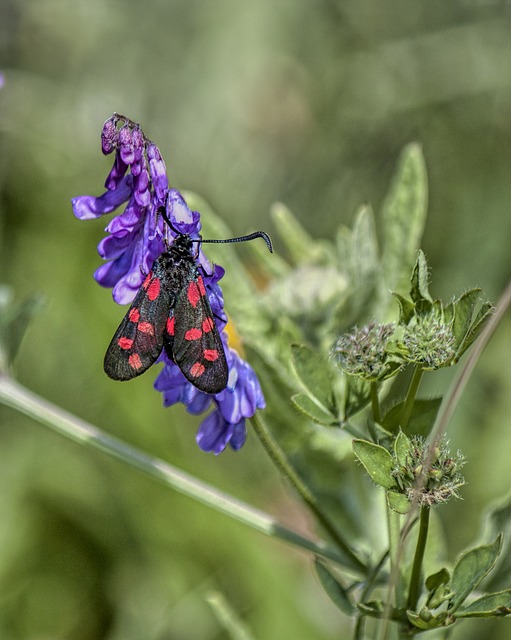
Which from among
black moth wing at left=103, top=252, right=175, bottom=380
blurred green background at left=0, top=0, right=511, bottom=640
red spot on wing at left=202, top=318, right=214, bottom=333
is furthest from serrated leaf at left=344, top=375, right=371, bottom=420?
blurred green background at left=0, top=0, right=511, bottom=640

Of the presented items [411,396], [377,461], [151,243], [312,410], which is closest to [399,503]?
[377,461]

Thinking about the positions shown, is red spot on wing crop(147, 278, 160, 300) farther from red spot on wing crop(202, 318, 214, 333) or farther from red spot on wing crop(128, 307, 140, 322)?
red spot on wing crop(202, 318, 214, 333)

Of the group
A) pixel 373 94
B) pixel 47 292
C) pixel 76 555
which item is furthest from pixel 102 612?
pixel 373 94

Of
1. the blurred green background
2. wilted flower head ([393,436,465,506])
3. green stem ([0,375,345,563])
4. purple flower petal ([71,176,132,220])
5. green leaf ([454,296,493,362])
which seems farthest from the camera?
the blurred green background

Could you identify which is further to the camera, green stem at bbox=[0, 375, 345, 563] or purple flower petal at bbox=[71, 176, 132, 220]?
green stem at bbox=[0, 375, 345, 563]

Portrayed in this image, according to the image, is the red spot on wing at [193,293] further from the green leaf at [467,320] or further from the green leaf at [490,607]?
the green leaf at [490,607]

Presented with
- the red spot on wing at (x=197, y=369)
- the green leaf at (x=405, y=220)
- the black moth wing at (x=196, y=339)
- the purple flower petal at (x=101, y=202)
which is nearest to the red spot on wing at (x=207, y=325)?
the black moth wing at (x=196, y=339)
